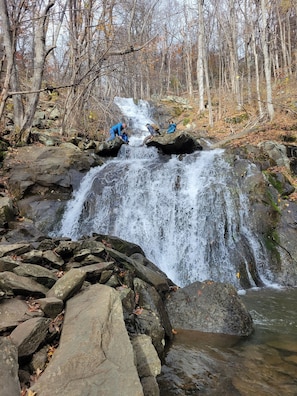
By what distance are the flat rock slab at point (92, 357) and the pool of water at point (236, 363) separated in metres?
1.06

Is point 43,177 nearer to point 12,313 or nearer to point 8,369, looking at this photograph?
point 12,313

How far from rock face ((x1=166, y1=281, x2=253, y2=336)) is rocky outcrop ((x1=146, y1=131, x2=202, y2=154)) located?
873 cm

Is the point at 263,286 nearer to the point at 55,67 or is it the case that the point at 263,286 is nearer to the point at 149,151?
the point at 149,151

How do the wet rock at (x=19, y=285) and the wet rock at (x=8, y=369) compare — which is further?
the wet rock at (x=19, y=285)

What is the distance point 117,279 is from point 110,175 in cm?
715

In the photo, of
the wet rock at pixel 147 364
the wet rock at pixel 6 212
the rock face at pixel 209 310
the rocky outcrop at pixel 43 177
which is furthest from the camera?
the rocky outcrop at pixel 43 177

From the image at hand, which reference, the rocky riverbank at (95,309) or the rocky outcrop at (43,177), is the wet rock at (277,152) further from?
the rocky outcrop at (43,177)

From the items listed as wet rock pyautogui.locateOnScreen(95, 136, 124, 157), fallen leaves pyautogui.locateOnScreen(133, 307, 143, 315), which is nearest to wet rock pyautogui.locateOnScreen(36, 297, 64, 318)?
fallen leaves pyautogui.locateOnScreen(133, 307, 143, 315)

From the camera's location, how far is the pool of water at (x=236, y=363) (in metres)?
3.59

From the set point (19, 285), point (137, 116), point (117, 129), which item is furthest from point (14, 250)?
point (137, 116)

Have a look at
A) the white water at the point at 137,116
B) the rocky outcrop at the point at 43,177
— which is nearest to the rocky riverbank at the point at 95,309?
the rocky outcrop at the point at 43,177

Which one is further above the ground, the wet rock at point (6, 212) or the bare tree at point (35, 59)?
the bare tree at point (35, 59)

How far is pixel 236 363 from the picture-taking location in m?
4.13

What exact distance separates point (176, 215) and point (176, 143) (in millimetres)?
4842
